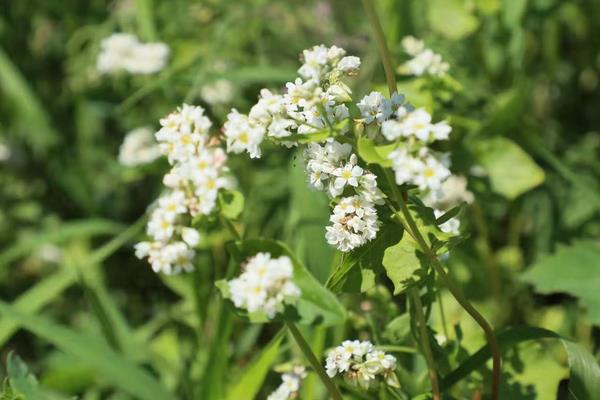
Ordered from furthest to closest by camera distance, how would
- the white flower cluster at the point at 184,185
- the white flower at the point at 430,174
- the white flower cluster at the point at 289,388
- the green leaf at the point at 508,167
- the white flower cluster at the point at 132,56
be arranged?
the white flower cluster at the point at 132,56, the green leaf at the point at 508,167, the white flower cluster at the point at 289,388, the white flower cluster at the point at 184,185, the white flower at the point at 430,174

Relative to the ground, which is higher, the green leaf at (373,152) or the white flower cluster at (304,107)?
the white flower cluster at (304,107)

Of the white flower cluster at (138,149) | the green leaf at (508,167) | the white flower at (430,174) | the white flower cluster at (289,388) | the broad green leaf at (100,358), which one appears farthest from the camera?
the white flower cluster at (138,149)

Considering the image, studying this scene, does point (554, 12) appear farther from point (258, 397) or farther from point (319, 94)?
point (319, 94)

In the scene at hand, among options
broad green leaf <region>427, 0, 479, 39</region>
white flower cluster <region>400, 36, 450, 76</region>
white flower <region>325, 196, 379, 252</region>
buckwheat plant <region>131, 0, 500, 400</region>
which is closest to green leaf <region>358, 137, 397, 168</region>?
buckwheat plant <region>131, 0, 500, 400</region>

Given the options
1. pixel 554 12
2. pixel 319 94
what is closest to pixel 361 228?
pixel 319 94

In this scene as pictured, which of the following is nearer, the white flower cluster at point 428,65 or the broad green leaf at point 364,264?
the broad green leaf at point 364,264

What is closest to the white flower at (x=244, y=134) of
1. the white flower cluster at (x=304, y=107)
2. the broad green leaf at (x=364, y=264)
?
the white flower cluster at (x=304, y=107)

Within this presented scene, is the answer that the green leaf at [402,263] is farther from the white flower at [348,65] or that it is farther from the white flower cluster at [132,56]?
the white flower cluster at [132,56]
